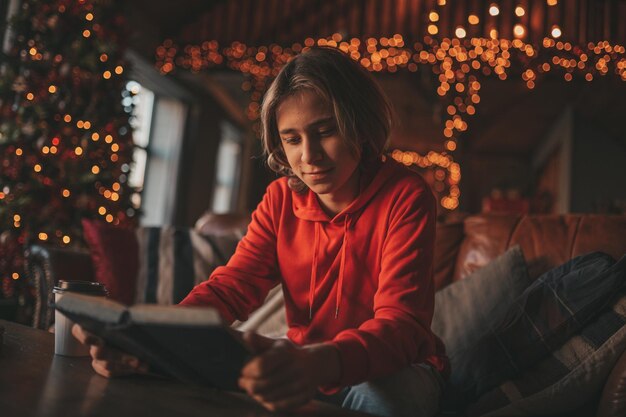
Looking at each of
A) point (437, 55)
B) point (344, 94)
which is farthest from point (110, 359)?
point (437, 55)

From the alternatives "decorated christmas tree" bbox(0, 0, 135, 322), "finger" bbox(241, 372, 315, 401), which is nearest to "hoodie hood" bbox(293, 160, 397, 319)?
"finger" bbox(241, 372, 315, 401)

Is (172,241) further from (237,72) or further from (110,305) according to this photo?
(237,72)

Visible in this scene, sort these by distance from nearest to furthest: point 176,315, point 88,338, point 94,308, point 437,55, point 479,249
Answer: point 176,315 < point 94,308 < point 88,338 < point 479,249 < point 437,55

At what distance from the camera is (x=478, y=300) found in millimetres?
1907

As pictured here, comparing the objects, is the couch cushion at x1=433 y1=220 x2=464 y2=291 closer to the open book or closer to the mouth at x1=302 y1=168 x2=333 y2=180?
the mouth at x1=302 y1=168 x2=333 y2=180

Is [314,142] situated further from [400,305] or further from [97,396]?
[97,396]

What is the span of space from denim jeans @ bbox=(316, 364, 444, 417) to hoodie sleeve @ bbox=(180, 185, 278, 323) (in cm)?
34

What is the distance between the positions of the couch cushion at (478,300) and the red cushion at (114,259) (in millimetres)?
1301

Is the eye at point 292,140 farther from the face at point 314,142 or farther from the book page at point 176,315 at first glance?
the book page at point 176,315

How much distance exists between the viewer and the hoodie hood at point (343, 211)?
1.35 m

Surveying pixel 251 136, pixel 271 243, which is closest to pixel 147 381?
pixel 271 243

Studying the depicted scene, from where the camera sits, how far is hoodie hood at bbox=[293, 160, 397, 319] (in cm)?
135

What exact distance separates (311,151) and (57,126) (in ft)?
9.58

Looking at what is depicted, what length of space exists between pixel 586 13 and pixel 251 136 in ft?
17.7
